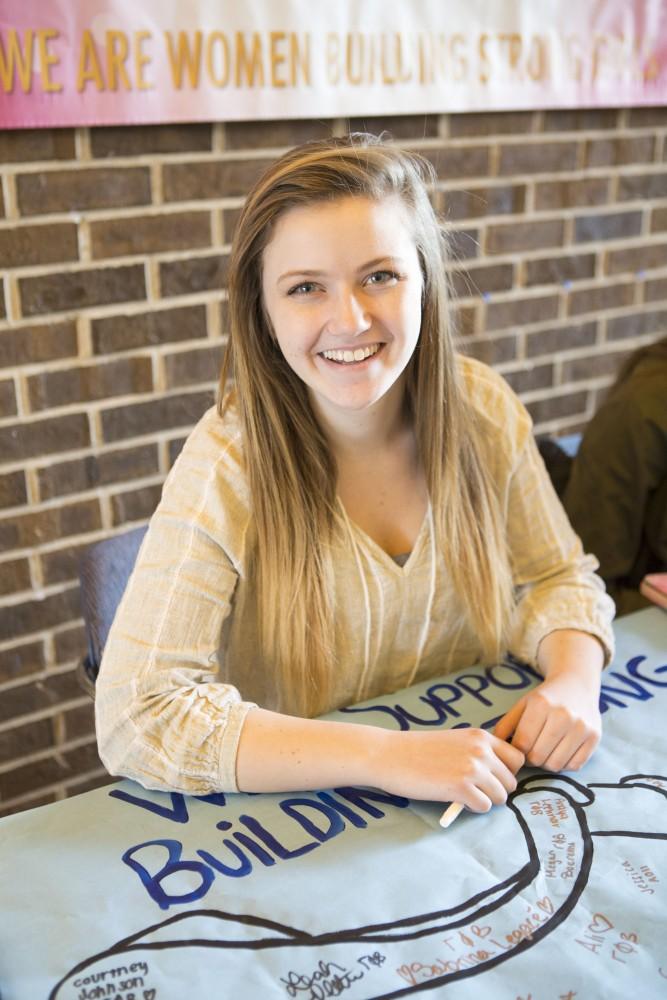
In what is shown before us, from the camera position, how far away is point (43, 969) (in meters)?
0.78

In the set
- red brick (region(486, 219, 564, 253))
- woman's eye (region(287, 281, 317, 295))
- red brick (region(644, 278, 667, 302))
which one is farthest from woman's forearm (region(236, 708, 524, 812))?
red brick (region(644, 278, 667, 302))

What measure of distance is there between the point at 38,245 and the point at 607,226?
1.42 metres

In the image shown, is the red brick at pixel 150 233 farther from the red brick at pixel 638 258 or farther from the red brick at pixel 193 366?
the red brick at pixel 638 258

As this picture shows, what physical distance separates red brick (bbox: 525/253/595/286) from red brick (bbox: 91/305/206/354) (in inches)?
34.0

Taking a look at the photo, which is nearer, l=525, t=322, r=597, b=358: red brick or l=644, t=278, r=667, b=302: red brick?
l=525, t=322, r=597, b=358: red brick

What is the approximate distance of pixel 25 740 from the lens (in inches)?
71.9

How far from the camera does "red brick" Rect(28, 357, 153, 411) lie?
1671mm

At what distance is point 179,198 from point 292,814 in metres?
1.15

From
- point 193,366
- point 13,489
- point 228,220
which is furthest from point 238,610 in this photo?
point 228,220

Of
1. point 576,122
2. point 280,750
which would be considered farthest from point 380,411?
point 576,122

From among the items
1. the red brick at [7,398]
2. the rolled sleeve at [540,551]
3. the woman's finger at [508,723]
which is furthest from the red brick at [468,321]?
the woman's finger at [508,723]

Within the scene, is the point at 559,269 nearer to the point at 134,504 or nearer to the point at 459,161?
the point at 459,161

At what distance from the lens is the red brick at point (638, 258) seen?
8.16ft

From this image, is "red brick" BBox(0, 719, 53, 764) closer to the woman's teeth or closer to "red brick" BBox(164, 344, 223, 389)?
"red brick" BBox(164, 344, 223, 389)
